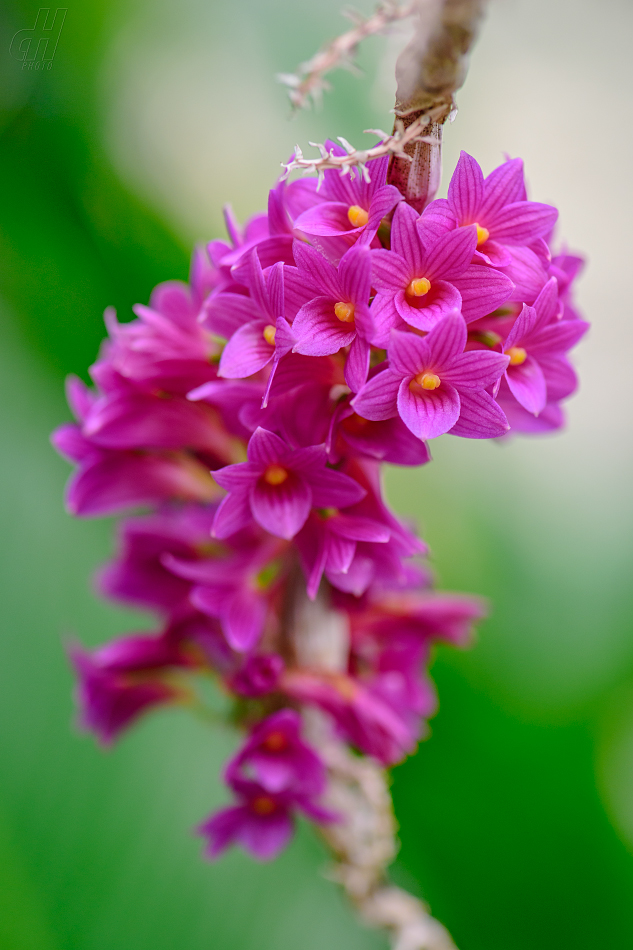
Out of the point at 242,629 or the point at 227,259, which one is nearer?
the point at 227,259

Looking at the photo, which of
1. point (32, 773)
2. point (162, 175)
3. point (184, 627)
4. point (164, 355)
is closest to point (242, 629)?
point (184, 627)

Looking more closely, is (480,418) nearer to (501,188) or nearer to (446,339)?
(446,339)

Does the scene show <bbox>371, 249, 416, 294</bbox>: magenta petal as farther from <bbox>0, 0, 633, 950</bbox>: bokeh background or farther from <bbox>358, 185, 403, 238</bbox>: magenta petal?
<bbox>0, 0, 633, 950</bbox>: bokeh background

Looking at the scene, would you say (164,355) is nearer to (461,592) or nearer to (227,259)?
(227,259)

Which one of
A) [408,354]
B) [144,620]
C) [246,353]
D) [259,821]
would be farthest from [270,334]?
[144,620]

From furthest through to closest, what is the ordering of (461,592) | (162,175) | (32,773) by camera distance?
(461,592) < (162,175) < (32,773)

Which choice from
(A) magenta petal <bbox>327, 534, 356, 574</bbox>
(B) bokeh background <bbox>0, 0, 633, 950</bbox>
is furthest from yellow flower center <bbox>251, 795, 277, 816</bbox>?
(B) bokeh background <bbox>0, 0, 633, 950</bbox>

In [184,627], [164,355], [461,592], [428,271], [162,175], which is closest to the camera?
[428,271]
